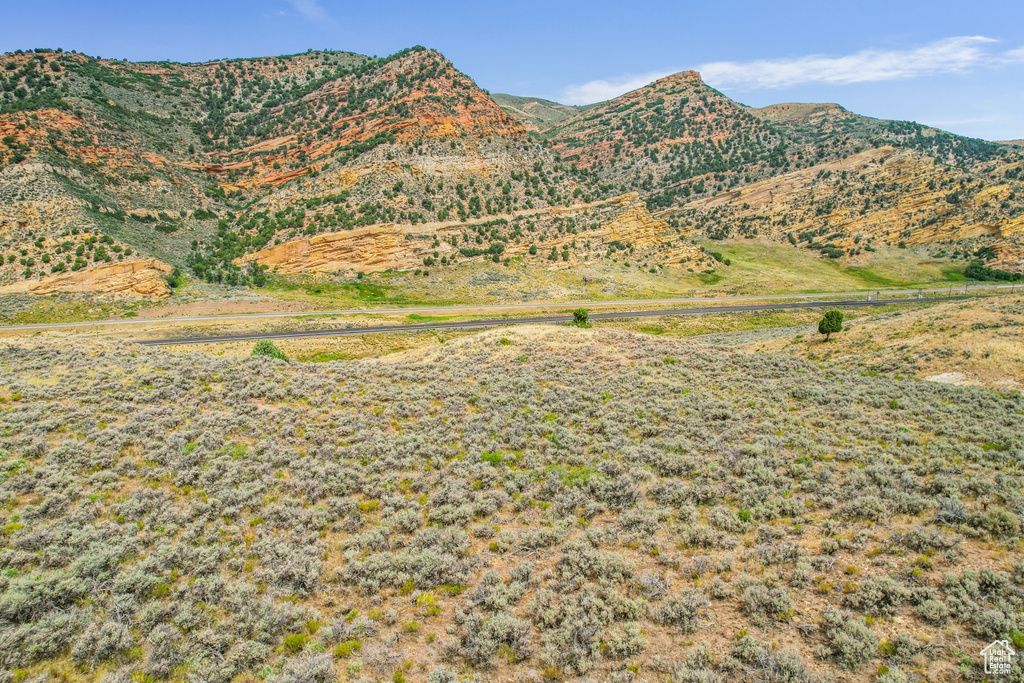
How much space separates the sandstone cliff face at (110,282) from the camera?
42438mm

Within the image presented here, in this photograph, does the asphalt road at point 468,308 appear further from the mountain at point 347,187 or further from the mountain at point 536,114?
the mountain at point 536,114

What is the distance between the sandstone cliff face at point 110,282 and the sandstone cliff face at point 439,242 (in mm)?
12678

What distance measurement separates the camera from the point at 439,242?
63.7 meters

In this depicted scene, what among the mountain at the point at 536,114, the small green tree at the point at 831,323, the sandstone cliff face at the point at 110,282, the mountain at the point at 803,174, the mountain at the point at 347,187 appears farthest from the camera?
the mountain at the point at 536,114

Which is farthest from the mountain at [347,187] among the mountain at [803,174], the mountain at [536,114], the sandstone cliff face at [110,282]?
the mountain at [536,114]

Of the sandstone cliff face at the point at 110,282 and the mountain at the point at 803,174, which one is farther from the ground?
the mountain at the point at 803,174

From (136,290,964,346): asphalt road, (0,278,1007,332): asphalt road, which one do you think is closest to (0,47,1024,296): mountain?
(0,278,1007,332): asphalt road

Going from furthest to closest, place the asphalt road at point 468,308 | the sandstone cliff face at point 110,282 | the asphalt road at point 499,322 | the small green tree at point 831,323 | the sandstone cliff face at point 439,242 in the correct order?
the sandstone cliff face at point 439,242 < the sandstone cliff face at point 110,282 < the asphalt road at point 468,308 < the asphalt road at point 499,322 < the small green tree at point 831,323

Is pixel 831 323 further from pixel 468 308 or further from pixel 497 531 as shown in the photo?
pixel 468 308

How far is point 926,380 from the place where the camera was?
18906 mm

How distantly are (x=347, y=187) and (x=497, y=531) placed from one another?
66.7 meters

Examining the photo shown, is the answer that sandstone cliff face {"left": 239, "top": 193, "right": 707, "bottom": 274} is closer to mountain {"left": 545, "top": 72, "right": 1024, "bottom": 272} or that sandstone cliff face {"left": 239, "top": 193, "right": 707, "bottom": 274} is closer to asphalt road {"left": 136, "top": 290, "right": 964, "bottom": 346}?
asphalt road {"left": 136, "top": 290, "right": 964, "bottom": 346}

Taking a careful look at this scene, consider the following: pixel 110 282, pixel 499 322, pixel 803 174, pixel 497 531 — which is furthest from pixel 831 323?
pixel 803 174

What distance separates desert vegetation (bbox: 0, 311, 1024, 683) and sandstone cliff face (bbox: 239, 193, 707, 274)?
141 feet
